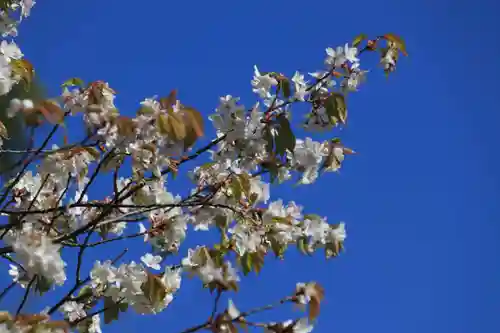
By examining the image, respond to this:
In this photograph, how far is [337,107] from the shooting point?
8.07 feet

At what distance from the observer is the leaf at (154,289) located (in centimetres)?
233

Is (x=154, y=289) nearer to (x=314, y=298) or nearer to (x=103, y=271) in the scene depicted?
(x=103, y=271)

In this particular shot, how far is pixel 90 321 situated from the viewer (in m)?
2.66

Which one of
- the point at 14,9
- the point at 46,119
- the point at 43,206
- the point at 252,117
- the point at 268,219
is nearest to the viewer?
the point at 46,119

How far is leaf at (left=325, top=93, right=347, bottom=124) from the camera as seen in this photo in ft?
8.06

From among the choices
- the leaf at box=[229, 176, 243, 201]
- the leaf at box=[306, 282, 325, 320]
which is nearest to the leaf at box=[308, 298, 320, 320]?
the leaf at box=[306, 282, 325, 320]

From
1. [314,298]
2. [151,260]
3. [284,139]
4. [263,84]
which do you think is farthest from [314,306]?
[263,84]

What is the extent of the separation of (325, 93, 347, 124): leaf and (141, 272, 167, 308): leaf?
0.79 meters

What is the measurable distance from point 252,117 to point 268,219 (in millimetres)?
379

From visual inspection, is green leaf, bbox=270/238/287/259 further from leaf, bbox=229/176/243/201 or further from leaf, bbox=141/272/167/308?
leaf, bbox=141/272/167/308

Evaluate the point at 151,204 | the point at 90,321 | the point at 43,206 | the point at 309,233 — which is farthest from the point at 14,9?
the point at 309,233

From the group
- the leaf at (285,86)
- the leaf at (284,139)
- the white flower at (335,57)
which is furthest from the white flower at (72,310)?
the white flower at (335,57)

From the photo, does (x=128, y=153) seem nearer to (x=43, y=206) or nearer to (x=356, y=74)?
(x=43, y=206)

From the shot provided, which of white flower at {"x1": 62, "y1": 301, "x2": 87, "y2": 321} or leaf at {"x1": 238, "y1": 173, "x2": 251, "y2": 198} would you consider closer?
leaf at {"x1": 238, "y1": 173, "x2": 251, "y2": 198}
